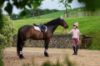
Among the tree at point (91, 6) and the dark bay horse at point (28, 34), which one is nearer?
the tree at point (91, 6)

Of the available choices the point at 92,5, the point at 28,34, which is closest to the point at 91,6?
the point at 92,5

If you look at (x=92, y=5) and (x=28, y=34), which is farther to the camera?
(x=28, y=34)

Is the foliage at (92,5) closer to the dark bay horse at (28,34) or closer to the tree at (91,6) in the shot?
the tree at (91,6)

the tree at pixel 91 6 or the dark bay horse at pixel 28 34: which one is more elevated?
the tree at pixel 91 6

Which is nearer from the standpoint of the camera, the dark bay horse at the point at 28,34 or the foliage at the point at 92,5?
the foliage at the point at 92,5

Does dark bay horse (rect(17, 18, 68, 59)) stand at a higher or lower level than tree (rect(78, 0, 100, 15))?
lower

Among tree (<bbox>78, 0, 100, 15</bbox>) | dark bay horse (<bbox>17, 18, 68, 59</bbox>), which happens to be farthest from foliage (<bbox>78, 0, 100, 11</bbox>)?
dark bay horse (<bbox>17, 18, 68, 59</bbox>)

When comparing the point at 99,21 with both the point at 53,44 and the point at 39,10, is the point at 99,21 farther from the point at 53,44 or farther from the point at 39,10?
the point at 39,10

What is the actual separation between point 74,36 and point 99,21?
54.1ft

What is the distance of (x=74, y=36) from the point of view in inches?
795

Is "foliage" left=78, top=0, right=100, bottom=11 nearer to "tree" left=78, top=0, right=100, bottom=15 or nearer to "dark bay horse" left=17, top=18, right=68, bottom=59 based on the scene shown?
"tree" left=78, top=0, right=100, bottom=15

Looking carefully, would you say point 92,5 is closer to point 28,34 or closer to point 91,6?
point 91,6

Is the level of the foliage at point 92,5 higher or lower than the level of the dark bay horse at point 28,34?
higher

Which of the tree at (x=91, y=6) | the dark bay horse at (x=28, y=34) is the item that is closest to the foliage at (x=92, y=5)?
the tree at (x=91, y=6)
